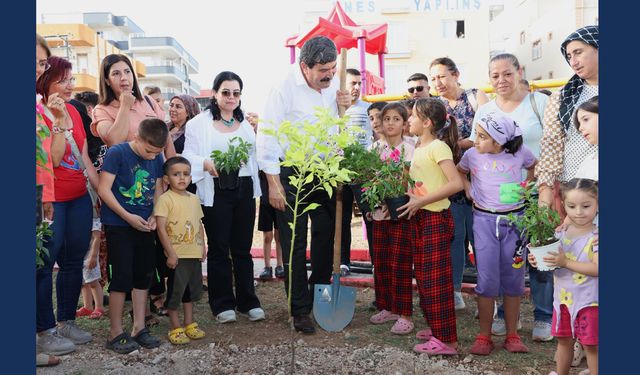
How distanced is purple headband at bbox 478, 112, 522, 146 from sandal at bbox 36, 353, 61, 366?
2951mm

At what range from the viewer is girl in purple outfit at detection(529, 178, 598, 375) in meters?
2.75

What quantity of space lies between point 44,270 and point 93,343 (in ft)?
2.25

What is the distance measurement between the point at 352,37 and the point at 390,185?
27.4 ft

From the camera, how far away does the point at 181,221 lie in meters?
4.02

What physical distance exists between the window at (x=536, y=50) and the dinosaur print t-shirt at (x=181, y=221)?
90.5 feet

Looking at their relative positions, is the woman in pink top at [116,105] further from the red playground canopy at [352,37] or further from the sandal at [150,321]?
the red playground canopy at [352,37]

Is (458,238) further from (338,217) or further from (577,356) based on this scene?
(577,356)

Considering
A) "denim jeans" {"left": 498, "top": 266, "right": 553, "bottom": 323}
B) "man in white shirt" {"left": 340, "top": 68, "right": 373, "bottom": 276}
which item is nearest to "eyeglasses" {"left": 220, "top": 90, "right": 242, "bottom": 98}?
"man in white shirt" {"left": 340, "top": 68, "right": 373, "bottom": 276}

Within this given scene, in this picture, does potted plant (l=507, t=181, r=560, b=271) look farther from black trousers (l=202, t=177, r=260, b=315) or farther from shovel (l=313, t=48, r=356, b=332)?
black trousers (l=202, t=177, r=260, b=315)

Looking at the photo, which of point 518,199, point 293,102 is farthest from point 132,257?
point 518,199

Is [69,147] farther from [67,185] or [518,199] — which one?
[518,199]

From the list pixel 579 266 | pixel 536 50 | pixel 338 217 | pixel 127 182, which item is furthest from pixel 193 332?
pixel 536 50

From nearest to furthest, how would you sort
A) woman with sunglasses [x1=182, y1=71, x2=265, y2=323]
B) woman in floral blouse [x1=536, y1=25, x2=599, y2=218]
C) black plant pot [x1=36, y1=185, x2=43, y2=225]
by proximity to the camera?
1. black plant pot [x1=36, y1=185, x2=43, y2=225]
2. woman in floral blouse [x1=536, y1=25, x2=599, y2=218]
3. woman with sunglasses [x1=182, y1=71, x2=265, y2=323]

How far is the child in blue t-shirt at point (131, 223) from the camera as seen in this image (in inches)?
150
